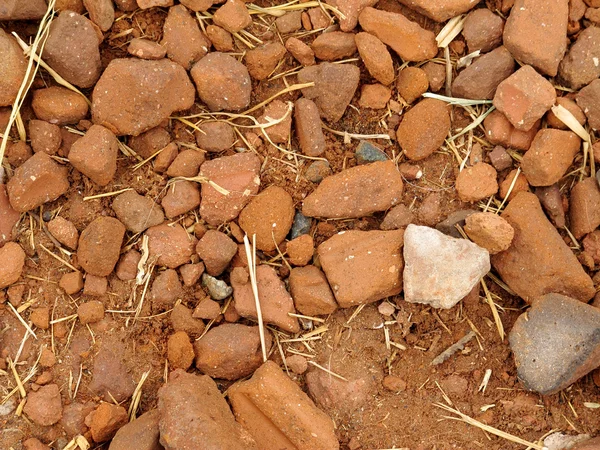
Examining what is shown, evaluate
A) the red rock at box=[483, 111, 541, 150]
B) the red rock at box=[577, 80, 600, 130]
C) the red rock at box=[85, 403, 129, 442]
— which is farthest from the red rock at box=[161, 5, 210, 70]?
the red rock at box=[577, 80, 600, 130]

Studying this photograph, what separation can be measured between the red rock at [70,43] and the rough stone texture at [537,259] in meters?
1.43

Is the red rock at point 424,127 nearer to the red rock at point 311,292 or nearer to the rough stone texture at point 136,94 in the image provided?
the red rock at point 311,292

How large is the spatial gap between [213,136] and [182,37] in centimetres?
33

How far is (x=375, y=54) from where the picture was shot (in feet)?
7.93

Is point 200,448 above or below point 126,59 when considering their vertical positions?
below

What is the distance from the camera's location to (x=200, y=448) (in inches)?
82.0

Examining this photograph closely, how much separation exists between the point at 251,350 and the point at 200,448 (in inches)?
15.3

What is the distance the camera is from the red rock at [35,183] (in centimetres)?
229

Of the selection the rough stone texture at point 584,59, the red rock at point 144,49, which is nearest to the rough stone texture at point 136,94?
the red rock at point 144,49

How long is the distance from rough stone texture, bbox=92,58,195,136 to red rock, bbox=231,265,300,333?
57cm

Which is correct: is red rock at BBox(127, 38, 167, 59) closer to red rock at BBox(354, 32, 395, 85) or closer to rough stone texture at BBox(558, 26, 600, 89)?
red rock at BBox(354, 32, 395, 85)

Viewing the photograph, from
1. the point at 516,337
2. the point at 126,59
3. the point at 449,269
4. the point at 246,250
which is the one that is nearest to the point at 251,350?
the point at 246,250

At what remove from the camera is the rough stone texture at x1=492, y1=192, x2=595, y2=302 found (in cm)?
238

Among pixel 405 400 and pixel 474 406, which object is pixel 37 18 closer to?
pixel 405 400
